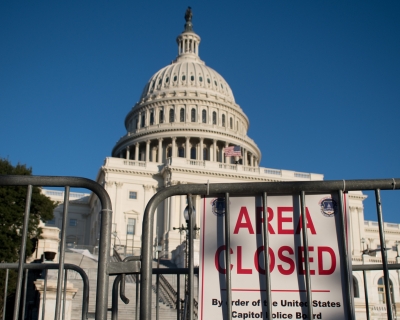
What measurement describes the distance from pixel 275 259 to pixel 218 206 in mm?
673

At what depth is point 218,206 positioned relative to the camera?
4.70m

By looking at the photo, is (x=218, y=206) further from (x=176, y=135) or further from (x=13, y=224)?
(x=176, y=135)

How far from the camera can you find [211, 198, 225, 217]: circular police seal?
467 centimetres

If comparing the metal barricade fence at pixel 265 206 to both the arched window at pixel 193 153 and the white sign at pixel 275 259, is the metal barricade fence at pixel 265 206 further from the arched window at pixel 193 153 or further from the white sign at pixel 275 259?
the arched window at pixel 193 153

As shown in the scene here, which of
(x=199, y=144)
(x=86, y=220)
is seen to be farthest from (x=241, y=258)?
(x=199, y=144)

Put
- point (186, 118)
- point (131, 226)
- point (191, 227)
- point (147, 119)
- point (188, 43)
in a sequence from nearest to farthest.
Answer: point (191, 227)
point (131, 226)
point (186, 118)
point (147, 119)
point (188, 43)

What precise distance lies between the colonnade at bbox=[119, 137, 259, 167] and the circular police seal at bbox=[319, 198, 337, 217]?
2954 inches

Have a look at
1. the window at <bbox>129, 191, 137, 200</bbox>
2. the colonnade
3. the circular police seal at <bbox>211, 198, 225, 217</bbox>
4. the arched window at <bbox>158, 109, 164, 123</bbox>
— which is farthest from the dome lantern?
the circular police seal at <bbox>211, 198, 225, 217</bbox>

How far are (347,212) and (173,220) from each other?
176 feet

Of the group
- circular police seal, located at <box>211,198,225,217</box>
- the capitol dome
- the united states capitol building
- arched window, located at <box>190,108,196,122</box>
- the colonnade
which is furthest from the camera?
arched window, located at <box>190,108,196,122</box>

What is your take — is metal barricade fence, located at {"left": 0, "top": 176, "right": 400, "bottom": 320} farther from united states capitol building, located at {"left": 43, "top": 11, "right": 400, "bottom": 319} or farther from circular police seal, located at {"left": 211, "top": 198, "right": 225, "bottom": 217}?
united states capitol building, located at {"left": 43, "top": 11, "right": 400, "bottom": 319}

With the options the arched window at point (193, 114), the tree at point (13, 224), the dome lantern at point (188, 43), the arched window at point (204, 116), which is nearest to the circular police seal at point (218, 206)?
the tree at point (13, 224)

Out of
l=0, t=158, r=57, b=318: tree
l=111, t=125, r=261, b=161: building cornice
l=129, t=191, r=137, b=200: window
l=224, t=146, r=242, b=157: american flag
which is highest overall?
l=111, t=125, r=261, b=161: building cornice

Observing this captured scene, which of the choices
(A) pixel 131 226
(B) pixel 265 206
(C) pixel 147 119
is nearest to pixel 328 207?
(B) pixel 265 206
